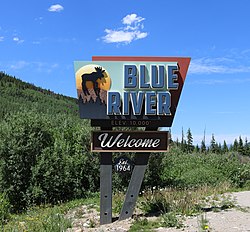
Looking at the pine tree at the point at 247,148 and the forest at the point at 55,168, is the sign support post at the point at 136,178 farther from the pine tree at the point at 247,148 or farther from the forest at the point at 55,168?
the pine tree at the point at 247,148

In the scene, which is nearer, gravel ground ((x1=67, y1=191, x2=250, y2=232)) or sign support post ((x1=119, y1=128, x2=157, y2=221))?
gravel ground ((x1=67, y1=191, x2=250, y2=232))

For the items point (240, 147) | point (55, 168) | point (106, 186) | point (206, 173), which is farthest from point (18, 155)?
point (240, 147)

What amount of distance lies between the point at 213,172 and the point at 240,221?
500 inches

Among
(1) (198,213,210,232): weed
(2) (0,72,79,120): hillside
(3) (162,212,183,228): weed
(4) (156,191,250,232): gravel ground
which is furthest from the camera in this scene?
(2) (0,72,79,120): hillside

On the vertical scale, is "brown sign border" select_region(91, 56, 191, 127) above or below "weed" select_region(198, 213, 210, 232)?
above

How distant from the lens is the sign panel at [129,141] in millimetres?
10281

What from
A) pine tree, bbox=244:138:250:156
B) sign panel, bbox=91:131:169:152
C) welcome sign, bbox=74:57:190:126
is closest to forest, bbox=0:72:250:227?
sign panel, bbox=91:131:169:152

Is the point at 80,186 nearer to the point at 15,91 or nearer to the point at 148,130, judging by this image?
the point at 148,130

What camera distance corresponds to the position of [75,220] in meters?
11.4

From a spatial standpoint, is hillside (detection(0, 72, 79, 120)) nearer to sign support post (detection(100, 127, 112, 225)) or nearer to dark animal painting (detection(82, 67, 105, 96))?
dark animal painting (detection(82, 67, 105, 96))

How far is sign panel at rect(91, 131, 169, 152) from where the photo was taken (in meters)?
10.3

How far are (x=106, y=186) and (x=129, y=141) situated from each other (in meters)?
1.42

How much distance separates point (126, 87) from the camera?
10102mm

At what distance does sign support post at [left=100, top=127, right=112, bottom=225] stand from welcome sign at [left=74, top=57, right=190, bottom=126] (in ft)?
3.69
